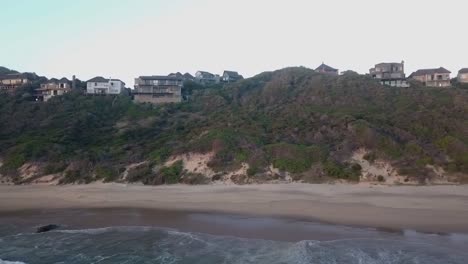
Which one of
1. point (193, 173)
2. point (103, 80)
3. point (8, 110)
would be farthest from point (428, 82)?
point (8, 110)

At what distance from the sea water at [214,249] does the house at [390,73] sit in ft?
163

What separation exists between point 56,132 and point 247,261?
120ft

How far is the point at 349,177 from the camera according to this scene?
1220 inches

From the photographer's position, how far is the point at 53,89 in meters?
66.6

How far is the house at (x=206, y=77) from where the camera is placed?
85062mm

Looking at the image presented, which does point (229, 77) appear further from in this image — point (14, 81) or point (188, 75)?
point (14, 81)

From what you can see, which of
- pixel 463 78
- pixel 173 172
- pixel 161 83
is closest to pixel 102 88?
pixel 161 83

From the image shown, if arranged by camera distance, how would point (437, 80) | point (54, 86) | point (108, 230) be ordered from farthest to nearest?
1. point (54, 86)
2. point (437, 80)
3. point (108, 230)

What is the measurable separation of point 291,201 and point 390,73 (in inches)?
1913

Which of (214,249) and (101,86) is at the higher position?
(101,86)

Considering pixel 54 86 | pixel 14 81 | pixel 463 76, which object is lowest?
pixel 54 86

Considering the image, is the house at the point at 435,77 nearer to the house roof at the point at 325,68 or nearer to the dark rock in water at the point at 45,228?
the house roof at the point at 325,68

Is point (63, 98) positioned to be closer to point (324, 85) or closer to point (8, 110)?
point (8, 110)

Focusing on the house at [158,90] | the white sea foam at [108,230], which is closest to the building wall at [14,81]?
the house at [158,90]
